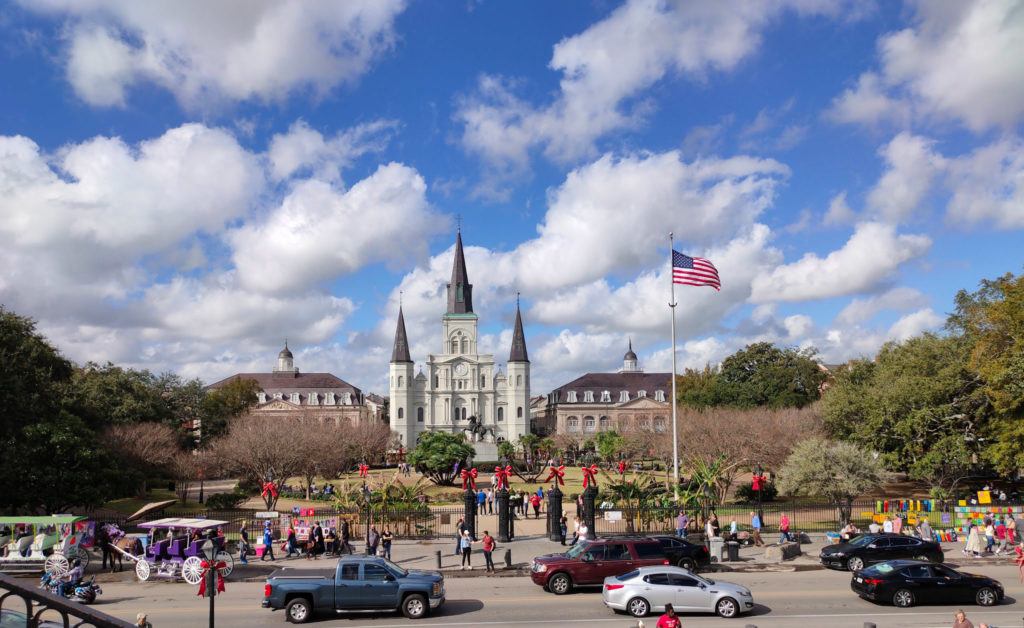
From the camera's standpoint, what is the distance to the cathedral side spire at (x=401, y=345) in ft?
374

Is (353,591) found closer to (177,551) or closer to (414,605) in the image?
(414,605)

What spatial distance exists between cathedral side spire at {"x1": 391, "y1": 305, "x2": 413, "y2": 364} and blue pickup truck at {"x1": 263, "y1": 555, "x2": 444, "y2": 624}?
3838 inches

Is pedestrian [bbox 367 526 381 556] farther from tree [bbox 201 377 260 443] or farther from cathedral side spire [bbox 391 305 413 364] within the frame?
cathedral side spire [bbox 391 305 413 364]

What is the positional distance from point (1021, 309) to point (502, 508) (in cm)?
2736

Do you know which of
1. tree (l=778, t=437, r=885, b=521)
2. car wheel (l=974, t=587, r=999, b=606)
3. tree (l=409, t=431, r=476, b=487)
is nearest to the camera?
car wheel (l=974, t=587, r=999, b=606)

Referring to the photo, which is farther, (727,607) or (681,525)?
(681,525)

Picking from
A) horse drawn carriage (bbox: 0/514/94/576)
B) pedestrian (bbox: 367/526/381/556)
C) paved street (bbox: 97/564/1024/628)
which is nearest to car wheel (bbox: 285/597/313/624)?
paved street (bbox: 97/564/1024/628)

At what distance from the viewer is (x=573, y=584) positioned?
19.3 meters

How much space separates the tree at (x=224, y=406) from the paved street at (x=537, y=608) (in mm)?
51119

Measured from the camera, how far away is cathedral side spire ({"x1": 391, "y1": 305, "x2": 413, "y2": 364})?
11400cm

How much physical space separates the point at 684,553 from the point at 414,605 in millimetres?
8421

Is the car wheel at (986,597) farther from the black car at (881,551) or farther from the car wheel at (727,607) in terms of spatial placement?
the car wheel at (727,607)

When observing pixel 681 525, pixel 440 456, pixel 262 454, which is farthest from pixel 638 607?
pixel 262 454

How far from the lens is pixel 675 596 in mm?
16734
